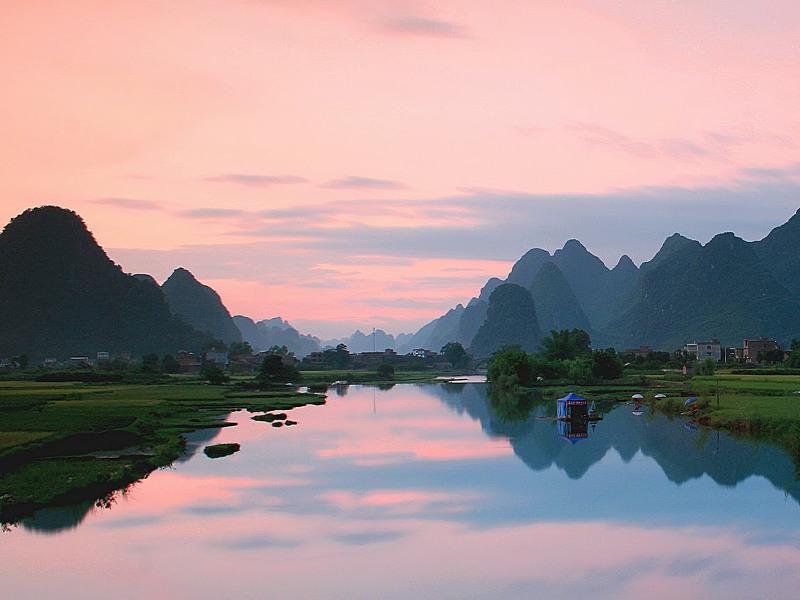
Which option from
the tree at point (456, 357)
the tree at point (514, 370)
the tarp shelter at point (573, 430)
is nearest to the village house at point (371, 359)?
the tree at point (456, 357)

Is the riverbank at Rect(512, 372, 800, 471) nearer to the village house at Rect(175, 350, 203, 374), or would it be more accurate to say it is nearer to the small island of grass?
the small island of grass

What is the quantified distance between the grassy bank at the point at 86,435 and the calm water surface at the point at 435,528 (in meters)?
1.11

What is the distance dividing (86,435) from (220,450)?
4.75 metres

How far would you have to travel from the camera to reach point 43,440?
1144 inches

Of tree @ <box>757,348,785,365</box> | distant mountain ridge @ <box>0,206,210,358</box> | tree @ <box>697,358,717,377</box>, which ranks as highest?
distant mountain ridge @ <box>0,206,210,358</box>

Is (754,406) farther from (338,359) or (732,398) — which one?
(338,359)

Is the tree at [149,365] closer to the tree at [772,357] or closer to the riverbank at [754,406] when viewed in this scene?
the riverbank at [754,406]

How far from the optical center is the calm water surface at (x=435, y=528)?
16.1 meters

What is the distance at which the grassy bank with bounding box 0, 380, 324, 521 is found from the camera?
23.2 meters

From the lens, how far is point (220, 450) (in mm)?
32562

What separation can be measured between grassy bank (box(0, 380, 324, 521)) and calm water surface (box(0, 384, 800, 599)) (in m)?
1.11

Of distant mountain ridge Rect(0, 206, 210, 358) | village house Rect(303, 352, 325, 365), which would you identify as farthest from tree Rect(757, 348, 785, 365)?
distant mountain ridge Rect(0, 206, 210, 358)

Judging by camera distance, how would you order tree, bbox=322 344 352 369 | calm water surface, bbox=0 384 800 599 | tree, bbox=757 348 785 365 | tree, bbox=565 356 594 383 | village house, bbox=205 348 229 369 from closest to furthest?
calm water surface, bbox=0 384 800 599 < tree, bbox=565 356 594 383 < tree, bbox=757 348 785 365 < village house, bbox=205 348 229 369 < tree, bbox=322 344 352 369

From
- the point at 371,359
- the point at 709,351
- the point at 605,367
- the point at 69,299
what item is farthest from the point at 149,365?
the point at 709,351
